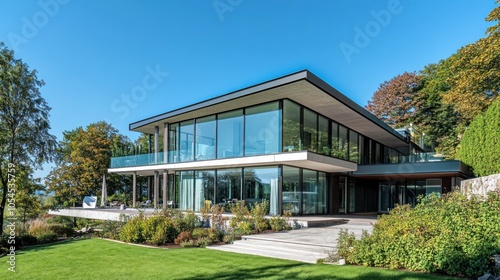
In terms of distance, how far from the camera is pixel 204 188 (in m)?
18.0

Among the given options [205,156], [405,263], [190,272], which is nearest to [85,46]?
[205,156]

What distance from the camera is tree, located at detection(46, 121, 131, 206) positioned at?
29781mm

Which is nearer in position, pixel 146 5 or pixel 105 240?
pixel 105 240

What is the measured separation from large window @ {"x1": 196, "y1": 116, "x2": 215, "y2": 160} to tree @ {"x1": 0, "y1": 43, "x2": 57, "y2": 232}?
848 cm

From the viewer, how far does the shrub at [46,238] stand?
575 inches

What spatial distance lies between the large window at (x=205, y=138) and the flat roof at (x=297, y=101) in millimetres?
479

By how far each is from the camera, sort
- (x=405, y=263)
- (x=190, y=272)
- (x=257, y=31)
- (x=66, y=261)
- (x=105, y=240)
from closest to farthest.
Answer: (x=405, y=263) → (x=190, y=272) → (x=66, y=261) → (x=105, y=240) → (x=257, y=31)

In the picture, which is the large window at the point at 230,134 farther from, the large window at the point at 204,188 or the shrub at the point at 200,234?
the shrub at the point at 200,234

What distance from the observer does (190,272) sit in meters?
7.13

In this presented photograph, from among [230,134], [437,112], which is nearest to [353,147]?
[230,134]

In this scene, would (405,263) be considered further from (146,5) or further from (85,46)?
(85,46)

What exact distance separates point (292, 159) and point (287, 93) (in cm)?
290

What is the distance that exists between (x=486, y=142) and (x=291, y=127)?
8.28 m

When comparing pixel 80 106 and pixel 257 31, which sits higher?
pixel 257 31
